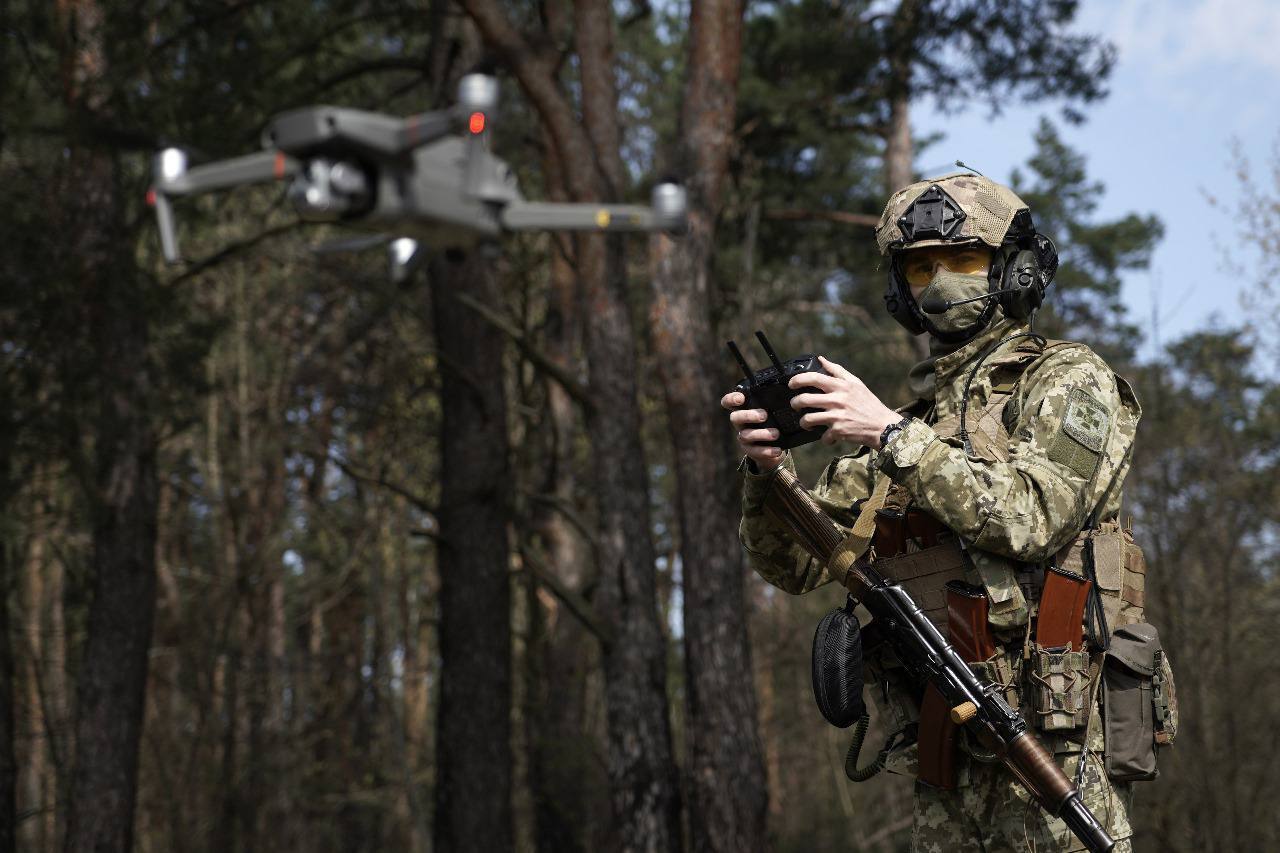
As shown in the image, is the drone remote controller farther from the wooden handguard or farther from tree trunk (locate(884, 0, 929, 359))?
tree trunk (locate(884, 0, 929, 359))

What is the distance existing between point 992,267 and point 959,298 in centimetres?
13

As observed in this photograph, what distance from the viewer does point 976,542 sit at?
311 cm

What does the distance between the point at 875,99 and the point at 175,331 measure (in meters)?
6.72

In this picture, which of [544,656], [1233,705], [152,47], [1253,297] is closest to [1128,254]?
[1253,297]

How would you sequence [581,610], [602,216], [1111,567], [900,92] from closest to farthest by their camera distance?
[1111,567] → [602,216] → [581,610] → [900,92]

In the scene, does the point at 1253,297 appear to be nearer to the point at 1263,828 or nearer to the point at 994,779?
the point at 1263,828

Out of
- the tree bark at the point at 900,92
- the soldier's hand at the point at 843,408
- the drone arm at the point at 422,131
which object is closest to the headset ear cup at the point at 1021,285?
the soldier's hand at the point at 843,408

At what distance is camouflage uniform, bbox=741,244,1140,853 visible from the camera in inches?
121

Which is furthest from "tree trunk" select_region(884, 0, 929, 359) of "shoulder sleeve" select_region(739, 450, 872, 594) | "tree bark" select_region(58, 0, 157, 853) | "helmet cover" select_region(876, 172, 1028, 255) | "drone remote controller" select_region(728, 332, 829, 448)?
"drone remote controller" select_region(728, 332, 829, 448)

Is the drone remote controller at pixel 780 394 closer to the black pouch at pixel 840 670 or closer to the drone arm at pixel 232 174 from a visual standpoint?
the black pouch at pixel 840 670

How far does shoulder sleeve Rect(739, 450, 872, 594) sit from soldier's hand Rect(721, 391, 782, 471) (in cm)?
29

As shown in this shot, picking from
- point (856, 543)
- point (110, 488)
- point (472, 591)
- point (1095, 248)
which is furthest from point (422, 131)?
point (1095, 248)

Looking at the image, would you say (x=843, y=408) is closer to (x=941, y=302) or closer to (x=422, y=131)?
(x=941, y=302)

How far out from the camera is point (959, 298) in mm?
3475
